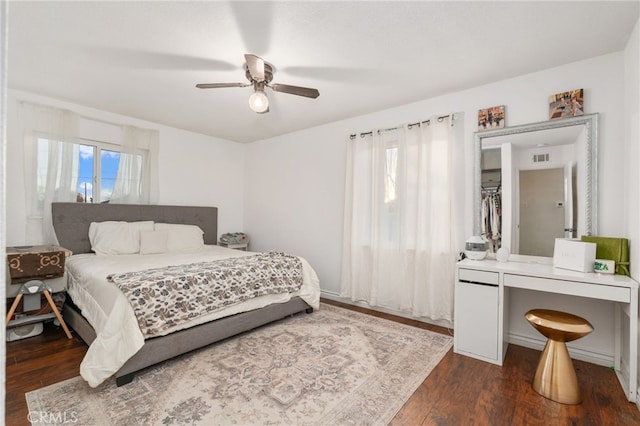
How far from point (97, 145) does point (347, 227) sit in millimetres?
3337

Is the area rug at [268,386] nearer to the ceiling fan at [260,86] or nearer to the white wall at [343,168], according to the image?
the white wall at [343,168]

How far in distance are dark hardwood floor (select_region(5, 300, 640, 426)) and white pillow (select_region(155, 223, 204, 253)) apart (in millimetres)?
1484

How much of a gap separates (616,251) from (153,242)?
450 cm

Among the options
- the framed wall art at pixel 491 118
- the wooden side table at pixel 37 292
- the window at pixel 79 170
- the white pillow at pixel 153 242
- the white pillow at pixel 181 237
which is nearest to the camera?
the wooden side table at pixel 37 292

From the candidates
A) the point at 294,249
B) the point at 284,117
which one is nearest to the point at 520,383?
the point at 294,249

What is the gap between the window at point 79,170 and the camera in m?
3.31

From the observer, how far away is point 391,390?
2.00 meters

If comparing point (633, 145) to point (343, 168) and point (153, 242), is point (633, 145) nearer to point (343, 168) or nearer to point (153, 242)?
point (343, 168)

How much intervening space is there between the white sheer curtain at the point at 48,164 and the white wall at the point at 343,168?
2.50 meters

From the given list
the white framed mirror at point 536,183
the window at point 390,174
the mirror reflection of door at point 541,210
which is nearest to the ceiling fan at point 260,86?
the window at point 390,174

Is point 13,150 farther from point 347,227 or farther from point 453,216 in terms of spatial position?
point 453,216

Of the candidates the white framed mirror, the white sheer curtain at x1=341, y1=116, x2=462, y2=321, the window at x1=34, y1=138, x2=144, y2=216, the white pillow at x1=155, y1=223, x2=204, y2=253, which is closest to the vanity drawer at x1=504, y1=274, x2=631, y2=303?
the white framed mirror

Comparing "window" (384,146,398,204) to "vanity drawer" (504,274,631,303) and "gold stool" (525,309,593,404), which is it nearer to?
"vanity drawer" (504,274,631,303)

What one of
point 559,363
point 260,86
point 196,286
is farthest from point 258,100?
point 559,363
